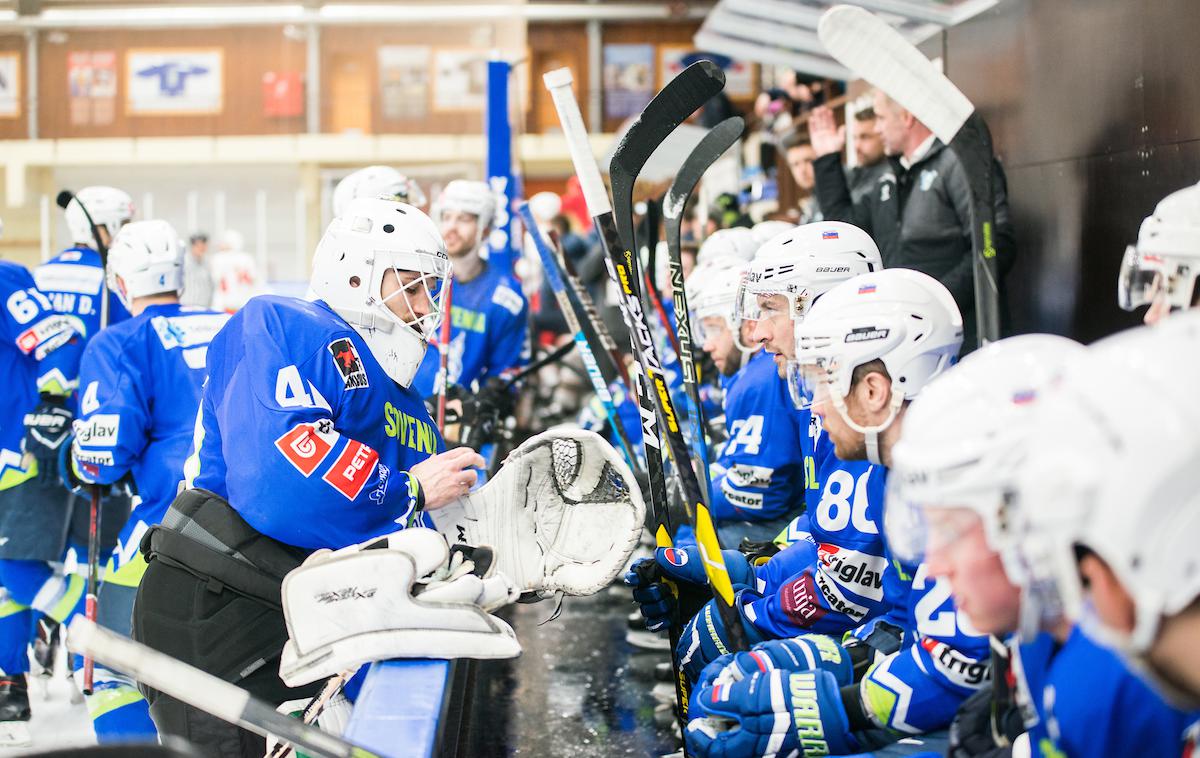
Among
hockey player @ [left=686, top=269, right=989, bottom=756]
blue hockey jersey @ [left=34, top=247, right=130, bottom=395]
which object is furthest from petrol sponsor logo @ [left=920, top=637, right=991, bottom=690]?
blue hockey jersey @ [left=34, top=247, right=130, bottom=395]

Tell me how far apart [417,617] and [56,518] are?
271cm

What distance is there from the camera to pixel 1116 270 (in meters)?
3.78

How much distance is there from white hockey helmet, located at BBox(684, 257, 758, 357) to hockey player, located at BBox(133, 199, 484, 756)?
1.62m

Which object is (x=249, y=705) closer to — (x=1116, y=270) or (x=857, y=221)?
(x=1116, y=270)

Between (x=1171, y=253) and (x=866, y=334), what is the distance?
0.66 m

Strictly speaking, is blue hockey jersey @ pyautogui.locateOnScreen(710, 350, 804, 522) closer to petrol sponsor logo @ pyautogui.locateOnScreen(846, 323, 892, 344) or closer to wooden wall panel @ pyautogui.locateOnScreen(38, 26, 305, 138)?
petrol sponsor logo @ pyautogui.locateOnScreen(846, 323, 892, 344)

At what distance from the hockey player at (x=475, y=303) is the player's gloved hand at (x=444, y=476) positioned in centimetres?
279

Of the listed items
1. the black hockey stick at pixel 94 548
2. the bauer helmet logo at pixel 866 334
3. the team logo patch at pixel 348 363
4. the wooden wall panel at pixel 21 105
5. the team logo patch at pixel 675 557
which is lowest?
the black hockey stick at pixel 94 548

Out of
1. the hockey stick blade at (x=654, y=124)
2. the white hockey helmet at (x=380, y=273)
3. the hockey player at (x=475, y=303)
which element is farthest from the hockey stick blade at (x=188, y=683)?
the hockey player at (x=475, y=303)

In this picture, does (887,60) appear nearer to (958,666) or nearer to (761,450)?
(761,450)

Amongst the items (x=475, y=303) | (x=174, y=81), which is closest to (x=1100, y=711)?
(x=475, y=303)

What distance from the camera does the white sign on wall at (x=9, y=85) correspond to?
31.7 ft

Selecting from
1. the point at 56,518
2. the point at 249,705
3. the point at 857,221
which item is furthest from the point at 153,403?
the point at 857,221

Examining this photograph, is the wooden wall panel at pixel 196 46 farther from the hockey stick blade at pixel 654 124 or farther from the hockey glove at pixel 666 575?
the hockey glove at pixel 666 575
